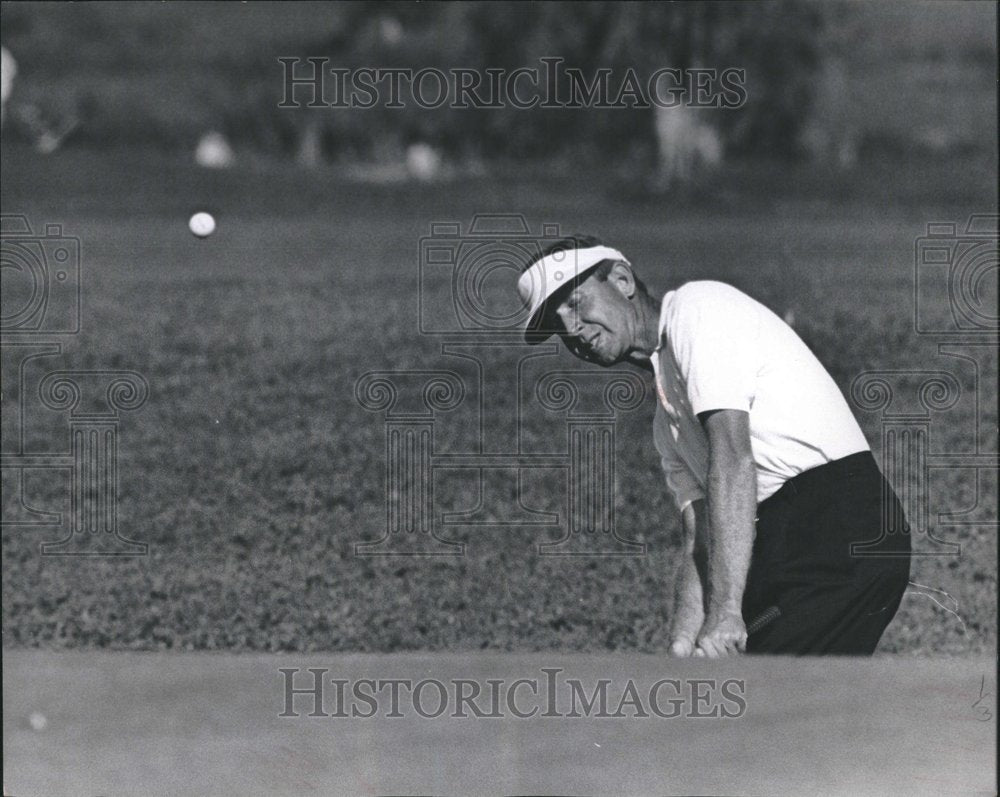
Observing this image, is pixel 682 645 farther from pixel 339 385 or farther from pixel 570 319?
pixel 339 385

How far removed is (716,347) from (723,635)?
59 cm

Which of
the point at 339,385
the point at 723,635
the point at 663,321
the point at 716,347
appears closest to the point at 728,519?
the point at 723,635

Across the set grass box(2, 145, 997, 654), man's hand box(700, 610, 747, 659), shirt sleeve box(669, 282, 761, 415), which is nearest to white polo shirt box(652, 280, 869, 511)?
shirt sleeve box(669, 282, 761, 415)

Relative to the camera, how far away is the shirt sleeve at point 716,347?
2.95m

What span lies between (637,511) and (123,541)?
2111 mm

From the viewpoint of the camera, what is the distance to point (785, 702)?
441 cm

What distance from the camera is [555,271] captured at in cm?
319

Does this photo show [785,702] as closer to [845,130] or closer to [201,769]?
[201,769]

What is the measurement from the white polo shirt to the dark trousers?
5 centimetres

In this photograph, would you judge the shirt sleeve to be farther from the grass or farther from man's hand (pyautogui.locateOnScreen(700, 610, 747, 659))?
the grass

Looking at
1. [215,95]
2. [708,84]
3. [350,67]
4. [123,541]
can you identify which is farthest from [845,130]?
[123,541]

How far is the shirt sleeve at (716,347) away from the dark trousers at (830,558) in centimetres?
31

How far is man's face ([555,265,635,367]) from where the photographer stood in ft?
10.5

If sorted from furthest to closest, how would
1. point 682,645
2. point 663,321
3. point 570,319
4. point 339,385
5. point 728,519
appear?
1. point 339,385
2. point 682,645
3. point 570,319
4. point 663,321
5. point 728,519
